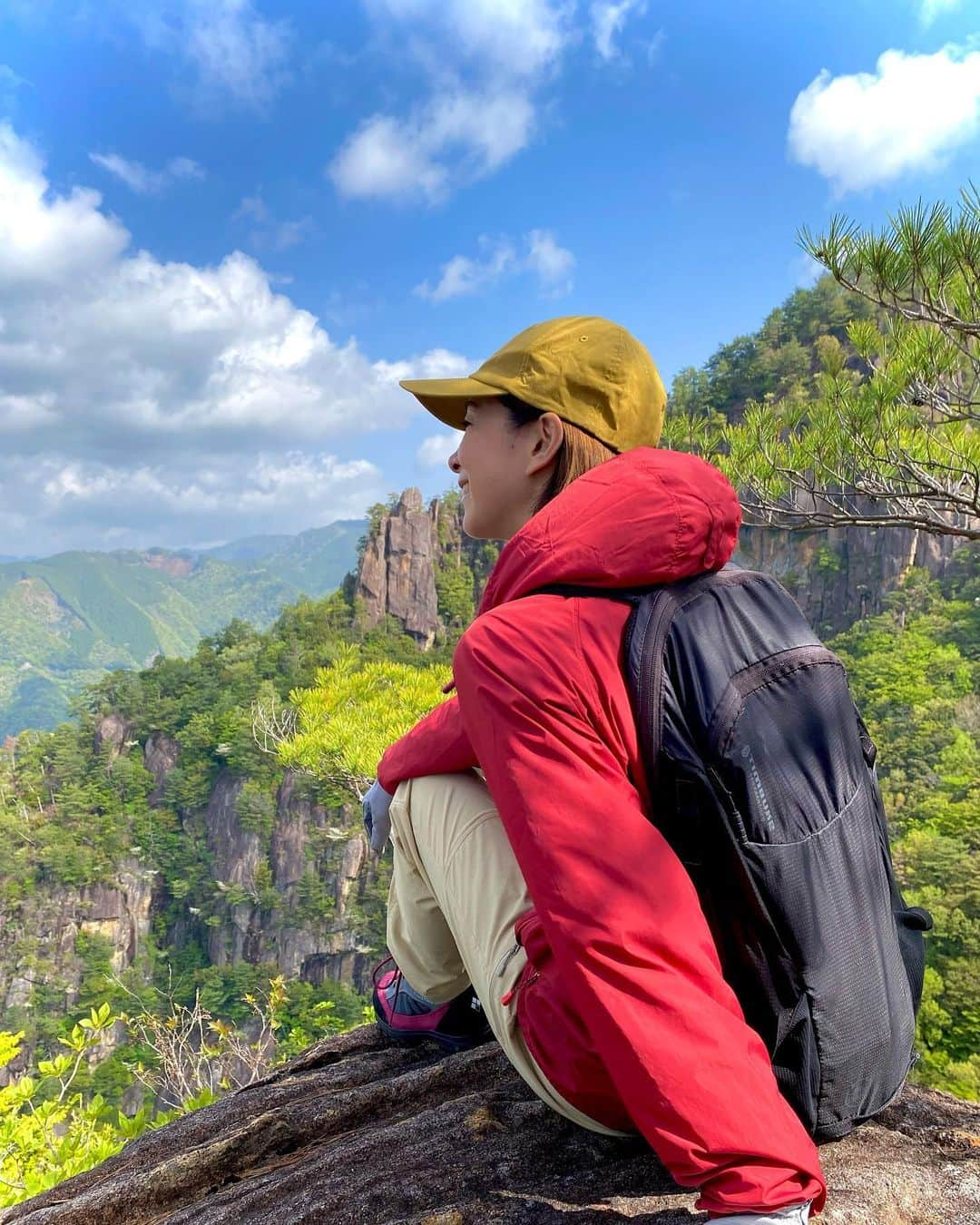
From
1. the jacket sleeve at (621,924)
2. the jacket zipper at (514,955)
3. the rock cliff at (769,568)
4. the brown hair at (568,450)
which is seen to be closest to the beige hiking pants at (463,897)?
the jacket zipper at (514,955)

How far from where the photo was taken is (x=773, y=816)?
70 centimetres

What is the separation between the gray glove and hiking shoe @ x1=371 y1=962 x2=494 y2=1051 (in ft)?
1.01

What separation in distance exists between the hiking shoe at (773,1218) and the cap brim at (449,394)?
0.80m

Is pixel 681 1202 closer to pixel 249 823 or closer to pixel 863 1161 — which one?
pixel 863 1161

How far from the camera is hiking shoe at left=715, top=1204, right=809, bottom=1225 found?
21.8 inches

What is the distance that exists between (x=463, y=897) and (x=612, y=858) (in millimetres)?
310

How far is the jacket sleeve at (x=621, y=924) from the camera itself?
576mm

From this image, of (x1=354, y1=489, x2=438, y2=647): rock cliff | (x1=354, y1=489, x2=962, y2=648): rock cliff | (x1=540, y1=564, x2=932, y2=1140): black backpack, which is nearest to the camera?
(x1=540, y1=564, x2=932, y2=1140): black backpack

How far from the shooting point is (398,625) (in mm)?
30562

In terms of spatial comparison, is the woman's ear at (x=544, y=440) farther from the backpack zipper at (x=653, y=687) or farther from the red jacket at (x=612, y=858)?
the backpack zipper at (x=653, y=687)

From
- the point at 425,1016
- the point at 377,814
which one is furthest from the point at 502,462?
the point at 425,1016

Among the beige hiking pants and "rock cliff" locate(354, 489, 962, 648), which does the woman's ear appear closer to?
the beige hiking pants

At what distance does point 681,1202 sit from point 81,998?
110 ft

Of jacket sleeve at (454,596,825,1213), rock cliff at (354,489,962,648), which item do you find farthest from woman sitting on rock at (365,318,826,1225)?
rock cliff at (354,489,962,648)
